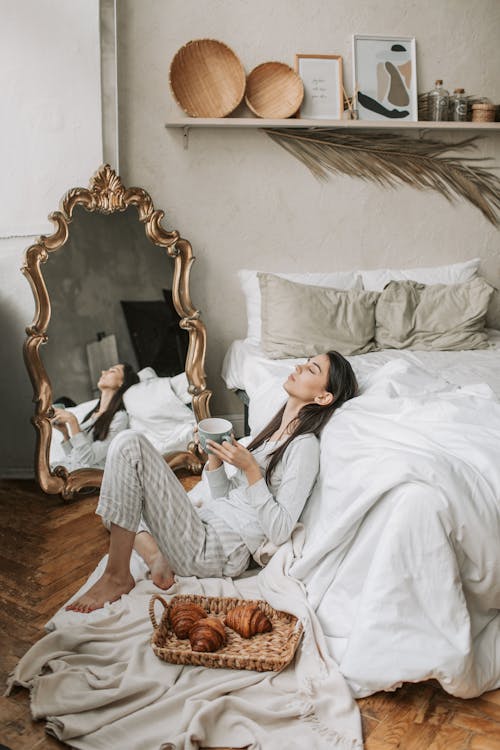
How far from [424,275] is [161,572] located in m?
2.19

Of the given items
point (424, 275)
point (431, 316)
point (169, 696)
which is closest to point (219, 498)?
point (169, 696)

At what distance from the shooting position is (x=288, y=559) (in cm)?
192

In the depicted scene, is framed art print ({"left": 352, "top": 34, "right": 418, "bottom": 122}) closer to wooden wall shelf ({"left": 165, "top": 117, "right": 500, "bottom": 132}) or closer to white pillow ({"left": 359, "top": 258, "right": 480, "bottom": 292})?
wooden wall shelf ({"left": 165, "top": 117, "right": 500, "bottom": 132})

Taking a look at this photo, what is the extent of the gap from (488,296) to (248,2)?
1.78m

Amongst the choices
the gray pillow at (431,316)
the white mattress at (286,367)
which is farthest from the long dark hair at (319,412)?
the gray pillow at (431,316)

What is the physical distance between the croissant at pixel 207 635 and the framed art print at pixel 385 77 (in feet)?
8.43

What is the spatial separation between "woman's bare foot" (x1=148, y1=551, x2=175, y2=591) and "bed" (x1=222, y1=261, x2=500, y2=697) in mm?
372

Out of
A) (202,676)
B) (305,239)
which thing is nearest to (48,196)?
(305,239)

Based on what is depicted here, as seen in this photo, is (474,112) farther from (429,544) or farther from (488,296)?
(429,544)

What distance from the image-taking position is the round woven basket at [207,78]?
3.15m

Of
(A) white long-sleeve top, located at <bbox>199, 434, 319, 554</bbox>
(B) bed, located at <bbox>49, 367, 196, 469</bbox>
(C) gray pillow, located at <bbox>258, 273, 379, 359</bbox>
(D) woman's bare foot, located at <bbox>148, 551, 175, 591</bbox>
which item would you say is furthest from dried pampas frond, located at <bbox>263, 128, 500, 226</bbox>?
(D) woman's bare foot, located at <bbox>148, 551, 175, 591</bbox>

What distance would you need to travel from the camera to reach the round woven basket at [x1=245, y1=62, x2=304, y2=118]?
326 cm

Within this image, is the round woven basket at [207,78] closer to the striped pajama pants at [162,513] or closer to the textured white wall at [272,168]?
the textured white wall at [272,168]

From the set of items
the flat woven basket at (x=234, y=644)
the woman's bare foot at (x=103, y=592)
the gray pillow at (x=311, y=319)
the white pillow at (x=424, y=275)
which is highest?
the white pillow at (x=424, y=275)
